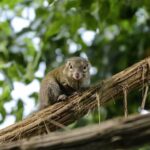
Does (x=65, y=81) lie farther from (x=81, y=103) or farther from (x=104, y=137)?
(x=104, y=137)

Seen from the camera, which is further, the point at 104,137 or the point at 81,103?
the point at 81,103

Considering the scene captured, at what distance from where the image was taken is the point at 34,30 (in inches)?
311

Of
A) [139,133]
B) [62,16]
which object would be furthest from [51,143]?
[62,16]

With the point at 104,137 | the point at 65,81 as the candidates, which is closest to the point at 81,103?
the point at 65,81

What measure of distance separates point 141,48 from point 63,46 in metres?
1.39

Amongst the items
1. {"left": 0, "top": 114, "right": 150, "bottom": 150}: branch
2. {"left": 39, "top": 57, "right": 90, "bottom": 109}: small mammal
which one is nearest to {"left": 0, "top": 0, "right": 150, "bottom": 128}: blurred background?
{"left": 39, "top": 57, "right": 90, "bottom": 109}: small mammal

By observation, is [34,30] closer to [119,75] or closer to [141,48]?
[141,48]

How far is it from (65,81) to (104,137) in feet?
14.1

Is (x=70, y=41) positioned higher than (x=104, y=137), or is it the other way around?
(x=70, y=41)

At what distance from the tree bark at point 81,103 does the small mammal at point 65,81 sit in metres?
1.23

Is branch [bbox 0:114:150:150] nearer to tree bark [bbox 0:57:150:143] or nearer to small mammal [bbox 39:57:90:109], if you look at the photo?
tree bark [bbox 0:57:150:143]

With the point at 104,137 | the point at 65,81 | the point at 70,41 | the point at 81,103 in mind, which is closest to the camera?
the point at 104,137

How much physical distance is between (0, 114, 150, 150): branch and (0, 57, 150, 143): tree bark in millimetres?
2194

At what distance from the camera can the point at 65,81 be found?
637cm
